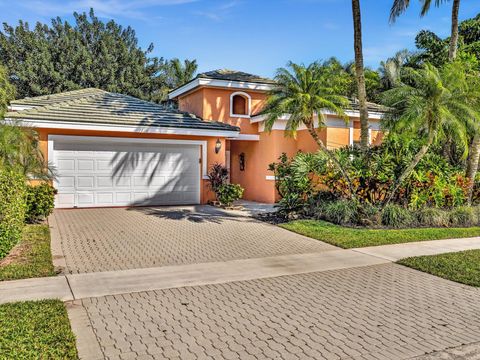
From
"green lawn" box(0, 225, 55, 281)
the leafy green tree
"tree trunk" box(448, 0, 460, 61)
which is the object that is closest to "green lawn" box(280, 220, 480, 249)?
"green lawn" box(0, 225, 55, 281)

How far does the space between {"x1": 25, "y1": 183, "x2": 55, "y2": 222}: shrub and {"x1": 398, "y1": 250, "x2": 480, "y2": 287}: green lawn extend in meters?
9.46

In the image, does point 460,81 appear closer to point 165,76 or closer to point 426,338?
point 426,338

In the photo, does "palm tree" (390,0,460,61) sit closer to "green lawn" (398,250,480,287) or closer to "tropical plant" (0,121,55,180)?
"green lawn" (398,250,480,287)

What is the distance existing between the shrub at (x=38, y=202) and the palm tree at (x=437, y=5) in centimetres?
1446

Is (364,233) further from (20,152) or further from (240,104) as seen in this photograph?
(240,104)

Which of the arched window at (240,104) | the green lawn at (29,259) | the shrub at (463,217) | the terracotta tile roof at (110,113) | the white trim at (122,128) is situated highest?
the arched window at (240,104)

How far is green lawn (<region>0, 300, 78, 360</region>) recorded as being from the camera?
13.4 feet

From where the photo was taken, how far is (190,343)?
4512mm

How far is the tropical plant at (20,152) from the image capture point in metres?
10.3

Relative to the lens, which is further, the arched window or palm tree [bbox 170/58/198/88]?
palm tree [bbox 170/58/198/88]

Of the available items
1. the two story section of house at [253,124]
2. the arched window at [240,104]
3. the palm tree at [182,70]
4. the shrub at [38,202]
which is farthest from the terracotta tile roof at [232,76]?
the palm tree at [182,70]

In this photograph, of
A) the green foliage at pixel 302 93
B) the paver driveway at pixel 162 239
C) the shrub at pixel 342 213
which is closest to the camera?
the paver driveway at pixel 162 239

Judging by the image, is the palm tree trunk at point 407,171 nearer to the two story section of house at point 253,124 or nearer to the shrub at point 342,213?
the shrub at point 342,213

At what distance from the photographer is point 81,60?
36.3 m
